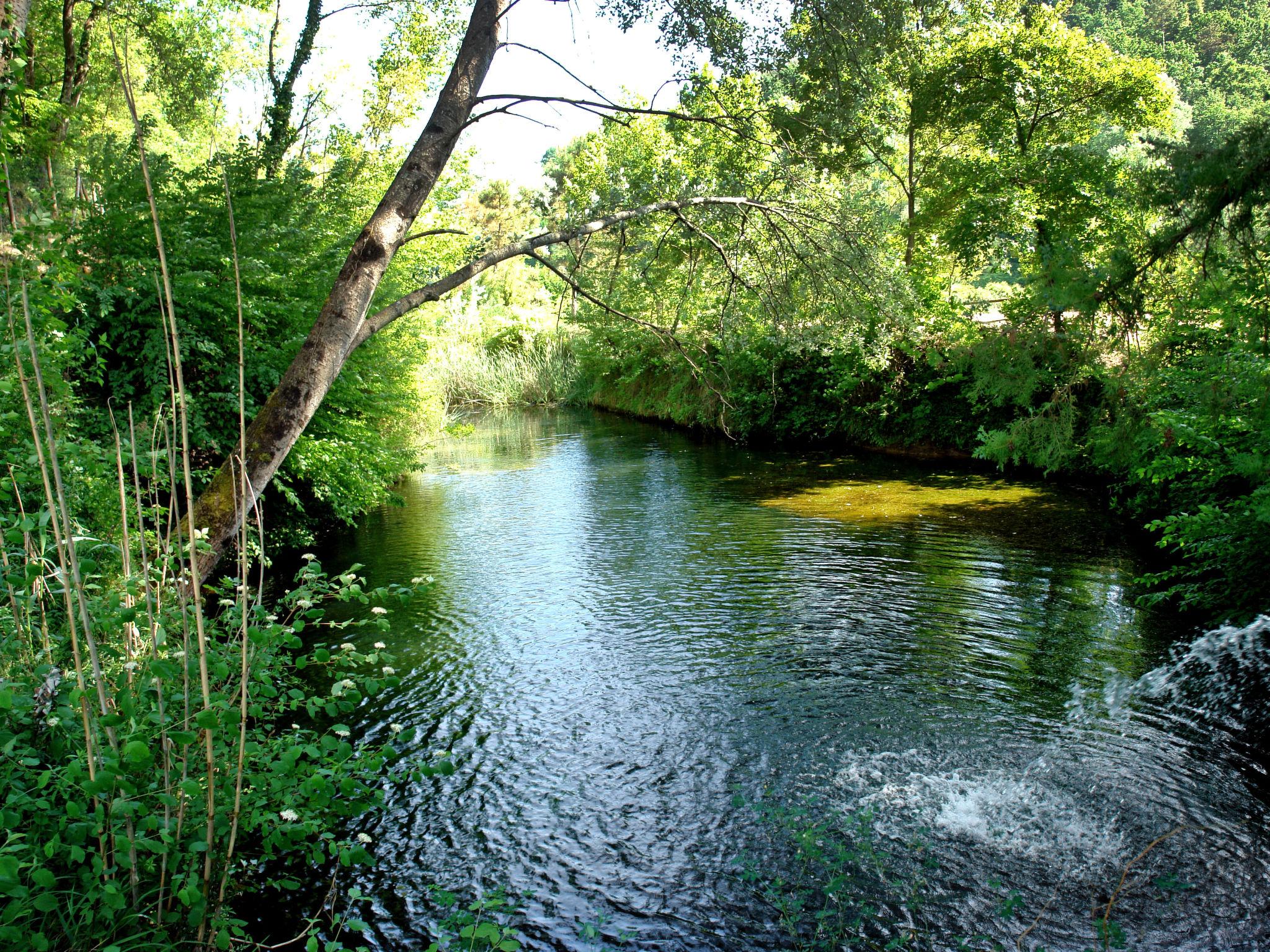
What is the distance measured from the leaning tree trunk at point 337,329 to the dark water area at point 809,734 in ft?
5.41

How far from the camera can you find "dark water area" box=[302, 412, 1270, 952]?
3342mm

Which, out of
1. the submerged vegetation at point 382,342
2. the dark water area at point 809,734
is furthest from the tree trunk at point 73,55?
the dark water area at point 809,734

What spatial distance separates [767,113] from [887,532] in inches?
190

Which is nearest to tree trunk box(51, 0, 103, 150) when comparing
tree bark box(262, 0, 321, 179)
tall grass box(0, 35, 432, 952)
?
tree bark box(262, 0, 321, 179)

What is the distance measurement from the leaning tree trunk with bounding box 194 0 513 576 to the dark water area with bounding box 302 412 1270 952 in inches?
64.9

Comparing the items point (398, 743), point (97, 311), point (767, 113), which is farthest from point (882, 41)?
point (97, 311)

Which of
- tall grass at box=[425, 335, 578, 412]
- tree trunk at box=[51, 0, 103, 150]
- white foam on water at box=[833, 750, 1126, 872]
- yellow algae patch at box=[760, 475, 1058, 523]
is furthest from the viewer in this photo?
tall grass at box=[425, 335, 578, 412]

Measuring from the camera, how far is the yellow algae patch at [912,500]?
399 inches

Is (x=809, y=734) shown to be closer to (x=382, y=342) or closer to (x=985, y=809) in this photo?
(x=985, y=809)

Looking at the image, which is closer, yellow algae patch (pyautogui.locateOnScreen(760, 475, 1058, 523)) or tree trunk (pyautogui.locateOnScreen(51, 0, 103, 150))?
yellow algae patch (pyautogui.locateOnScreen(760, 475, 1058, 523))

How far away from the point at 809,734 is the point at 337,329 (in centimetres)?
357

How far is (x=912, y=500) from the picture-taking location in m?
Result: 11.0

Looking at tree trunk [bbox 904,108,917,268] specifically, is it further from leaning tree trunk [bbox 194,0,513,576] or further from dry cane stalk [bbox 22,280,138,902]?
dry cane stalk [bbox 22,280,138,902]

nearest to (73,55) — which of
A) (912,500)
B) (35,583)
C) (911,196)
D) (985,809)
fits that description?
(35,583)
